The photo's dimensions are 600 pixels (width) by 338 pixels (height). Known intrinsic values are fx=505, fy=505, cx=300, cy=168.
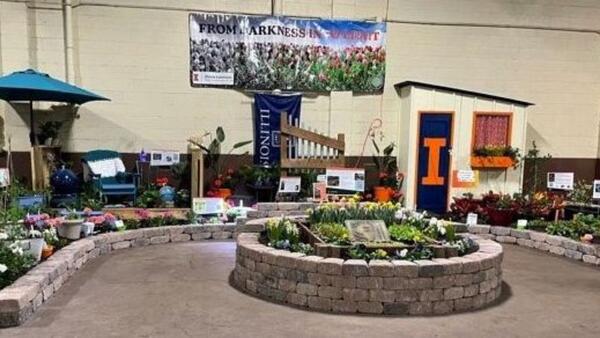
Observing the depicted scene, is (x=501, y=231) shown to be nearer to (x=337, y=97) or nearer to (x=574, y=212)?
(x=574, y=212)

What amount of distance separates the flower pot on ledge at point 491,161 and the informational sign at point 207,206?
3.96 meters

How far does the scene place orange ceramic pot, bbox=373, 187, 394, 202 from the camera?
25.4ft

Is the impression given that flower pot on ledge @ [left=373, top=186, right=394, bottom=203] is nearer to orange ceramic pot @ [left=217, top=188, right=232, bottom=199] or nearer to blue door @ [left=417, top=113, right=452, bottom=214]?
blue door @ [left=417, top=113, right=452, bottom=214]

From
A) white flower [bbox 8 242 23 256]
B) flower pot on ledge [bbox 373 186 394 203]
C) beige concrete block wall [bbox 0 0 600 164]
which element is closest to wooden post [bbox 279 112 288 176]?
beige concrete block wall [bbox 0 0 600 164]

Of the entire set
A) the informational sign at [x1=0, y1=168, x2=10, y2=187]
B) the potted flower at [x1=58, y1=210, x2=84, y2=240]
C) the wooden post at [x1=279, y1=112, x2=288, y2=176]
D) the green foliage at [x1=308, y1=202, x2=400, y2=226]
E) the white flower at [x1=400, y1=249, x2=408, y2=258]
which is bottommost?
the potted flower at [x1=58, y1=210, x2=84, y2=240]

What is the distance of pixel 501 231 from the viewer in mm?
6598

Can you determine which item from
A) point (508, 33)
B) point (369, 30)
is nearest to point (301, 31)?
point (369, 30)

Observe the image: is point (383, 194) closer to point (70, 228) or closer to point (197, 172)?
point (197, 172)

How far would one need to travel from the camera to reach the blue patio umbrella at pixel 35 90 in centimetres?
629

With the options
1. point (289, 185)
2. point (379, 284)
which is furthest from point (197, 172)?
point (379, 284)

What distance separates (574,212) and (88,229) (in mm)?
6328

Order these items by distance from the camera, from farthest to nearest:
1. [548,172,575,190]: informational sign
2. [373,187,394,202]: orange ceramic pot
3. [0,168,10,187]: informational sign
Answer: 1. [373,187,394,202]: orange ceramic pot
2. [548,172,575,190]: informational sign
3. [0,168,10,187]: informational sign

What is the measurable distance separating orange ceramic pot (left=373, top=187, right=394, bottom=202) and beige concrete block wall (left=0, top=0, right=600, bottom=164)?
0.94 meters

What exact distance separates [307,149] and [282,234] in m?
3.17
